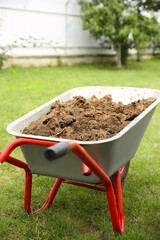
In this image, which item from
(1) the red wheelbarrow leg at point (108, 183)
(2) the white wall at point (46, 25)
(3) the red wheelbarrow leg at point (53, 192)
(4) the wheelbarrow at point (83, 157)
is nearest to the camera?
(1) the red wheelbarrow leg at point (108, 183)

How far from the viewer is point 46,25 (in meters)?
9.36

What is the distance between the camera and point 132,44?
32.7 ft

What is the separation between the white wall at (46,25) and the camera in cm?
860

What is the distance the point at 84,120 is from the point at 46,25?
7.67 meters

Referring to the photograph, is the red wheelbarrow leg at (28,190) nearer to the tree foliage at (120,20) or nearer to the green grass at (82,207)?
the green grass at (82,207)

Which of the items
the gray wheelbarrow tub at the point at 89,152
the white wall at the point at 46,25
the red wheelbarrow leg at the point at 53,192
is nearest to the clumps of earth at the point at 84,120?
the gray wheelbarrow tub at the point at 89,152

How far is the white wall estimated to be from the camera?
8.60 meters

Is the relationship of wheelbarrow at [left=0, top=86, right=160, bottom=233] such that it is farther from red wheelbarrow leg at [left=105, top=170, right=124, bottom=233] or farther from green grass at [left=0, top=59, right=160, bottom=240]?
green grass at [left=0, top=59, right=160, bottom=240]

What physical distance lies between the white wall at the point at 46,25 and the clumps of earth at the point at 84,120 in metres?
6.39

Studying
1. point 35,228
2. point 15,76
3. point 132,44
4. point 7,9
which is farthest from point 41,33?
point 35,228

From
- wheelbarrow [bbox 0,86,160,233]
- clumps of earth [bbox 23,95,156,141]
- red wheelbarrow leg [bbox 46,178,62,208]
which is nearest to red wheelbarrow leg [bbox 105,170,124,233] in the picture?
wheelbarrow [bbox 0,86,160,233]

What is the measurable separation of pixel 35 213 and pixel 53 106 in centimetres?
80

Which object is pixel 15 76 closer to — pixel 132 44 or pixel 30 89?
pixel 30 89

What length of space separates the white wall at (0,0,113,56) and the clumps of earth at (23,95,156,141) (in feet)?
21.0
